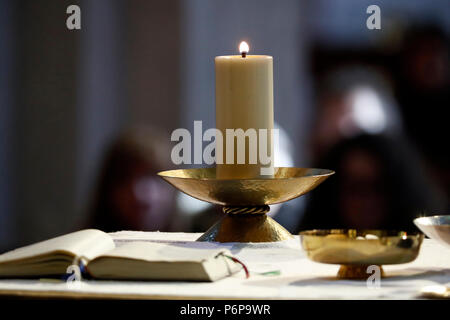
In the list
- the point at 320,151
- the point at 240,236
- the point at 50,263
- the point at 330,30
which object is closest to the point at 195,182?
the point at 240,236

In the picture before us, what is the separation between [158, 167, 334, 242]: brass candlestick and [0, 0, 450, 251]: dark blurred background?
159 centimetres

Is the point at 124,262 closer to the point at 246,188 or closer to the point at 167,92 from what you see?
the point at 246,188

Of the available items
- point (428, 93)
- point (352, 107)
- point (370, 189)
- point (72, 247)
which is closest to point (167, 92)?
point (352, 107)

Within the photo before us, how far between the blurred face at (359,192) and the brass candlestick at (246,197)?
1.50 metres

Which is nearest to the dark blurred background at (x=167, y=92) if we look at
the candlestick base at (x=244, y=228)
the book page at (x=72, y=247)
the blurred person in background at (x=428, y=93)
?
the blurred person in background at (x=428, y=93)

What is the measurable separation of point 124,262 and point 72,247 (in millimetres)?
55

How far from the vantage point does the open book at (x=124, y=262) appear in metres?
0.67

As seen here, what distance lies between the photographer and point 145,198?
2.54 metres

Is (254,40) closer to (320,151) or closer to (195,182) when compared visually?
(320,151)

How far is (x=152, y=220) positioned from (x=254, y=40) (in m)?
0.70

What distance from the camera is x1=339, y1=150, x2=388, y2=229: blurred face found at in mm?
2426

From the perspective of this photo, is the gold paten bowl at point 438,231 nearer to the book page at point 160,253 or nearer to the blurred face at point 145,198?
the book page at point 160,253

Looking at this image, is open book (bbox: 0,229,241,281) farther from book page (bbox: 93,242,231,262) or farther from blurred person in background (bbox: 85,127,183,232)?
blurred person in background (bbox: 85,127,183,232)

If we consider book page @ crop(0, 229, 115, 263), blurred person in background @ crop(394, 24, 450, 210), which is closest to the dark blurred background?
blurred person in background @ crop(394, 24, 450, 210)
